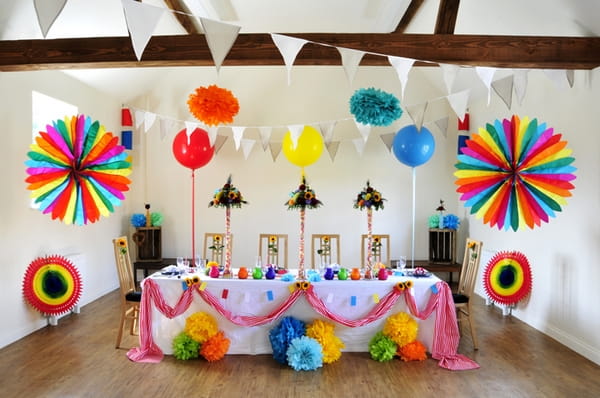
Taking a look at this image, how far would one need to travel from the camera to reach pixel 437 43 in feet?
11.4

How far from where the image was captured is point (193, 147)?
5.05 metres

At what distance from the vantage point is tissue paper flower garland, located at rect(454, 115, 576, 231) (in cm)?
315

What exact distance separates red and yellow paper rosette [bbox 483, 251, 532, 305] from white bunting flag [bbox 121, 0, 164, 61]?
12.3 feet

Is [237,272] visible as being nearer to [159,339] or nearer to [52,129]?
[159,339]

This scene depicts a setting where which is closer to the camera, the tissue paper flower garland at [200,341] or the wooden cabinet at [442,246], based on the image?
the tissue paper flower garland at [200,341]

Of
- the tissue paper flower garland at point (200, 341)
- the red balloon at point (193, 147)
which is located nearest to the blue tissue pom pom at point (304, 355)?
the tissue paper flower garland at point (200, 341)

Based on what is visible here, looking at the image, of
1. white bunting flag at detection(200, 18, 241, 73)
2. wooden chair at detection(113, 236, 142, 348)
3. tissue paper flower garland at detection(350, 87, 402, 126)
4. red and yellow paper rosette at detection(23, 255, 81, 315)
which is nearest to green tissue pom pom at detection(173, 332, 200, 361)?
wooden chair at detection(113, 236, 142, 348)

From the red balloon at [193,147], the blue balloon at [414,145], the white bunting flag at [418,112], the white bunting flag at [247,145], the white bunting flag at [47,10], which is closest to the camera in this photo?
the white bunting flag at [47,10]

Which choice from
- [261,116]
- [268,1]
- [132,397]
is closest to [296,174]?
[261,116]

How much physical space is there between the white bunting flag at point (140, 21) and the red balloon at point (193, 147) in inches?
104

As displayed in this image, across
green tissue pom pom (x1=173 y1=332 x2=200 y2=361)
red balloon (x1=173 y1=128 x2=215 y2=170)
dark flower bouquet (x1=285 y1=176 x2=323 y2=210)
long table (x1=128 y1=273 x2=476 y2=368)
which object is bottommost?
green tissue pom pom (x1=173 y1=332 x2=200 y2=361)

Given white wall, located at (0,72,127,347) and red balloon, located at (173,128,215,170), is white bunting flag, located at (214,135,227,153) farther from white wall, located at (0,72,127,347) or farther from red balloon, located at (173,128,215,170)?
white wall, located at (0,72,127,347)

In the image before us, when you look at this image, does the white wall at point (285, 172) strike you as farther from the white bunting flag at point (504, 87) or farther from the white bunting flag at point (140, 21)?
the white bunting flag at point (140, 21)

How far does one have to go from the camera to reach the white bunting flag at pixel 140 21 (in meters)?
2.37
